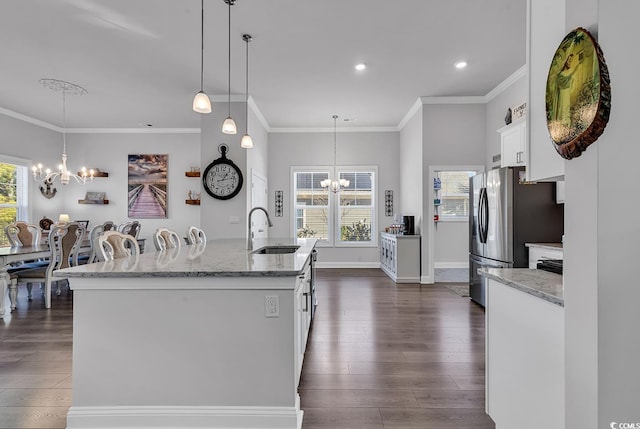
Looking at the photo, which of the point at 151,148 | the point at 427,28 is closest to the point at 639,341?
the point at 427,28

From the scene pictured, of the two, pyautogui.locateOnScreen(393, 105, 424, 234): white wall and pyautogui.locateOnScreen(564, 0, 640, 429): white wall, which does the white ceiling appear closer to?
pyautogui.locateOnScreen(393, 105, 424, 234): white wall

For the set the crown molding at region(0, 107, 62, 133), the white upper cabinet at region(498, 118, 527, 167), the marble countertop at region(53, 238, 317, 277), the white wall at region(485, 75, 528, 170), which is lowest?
the marble countertop at region(53, 238, 317, 277)

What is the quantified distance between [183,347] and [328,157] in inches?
249

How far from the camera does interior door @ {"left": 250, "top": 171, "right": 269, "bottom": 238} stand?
610 cm

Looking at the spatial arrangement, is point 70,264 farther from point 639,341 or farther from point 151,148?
point 639,341

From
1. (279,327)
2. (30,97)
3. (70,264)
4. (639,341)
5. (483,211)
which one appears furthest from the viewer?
(30,97)

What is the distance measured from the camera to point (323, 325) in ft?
11.9

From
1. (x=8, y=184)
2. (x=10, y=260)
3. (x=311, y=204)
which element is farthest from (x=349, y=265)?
(x=8, y=184)

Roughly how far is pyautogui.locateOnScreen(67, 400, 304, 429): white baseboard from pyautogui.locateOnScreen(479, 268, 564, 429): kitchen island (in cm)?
106

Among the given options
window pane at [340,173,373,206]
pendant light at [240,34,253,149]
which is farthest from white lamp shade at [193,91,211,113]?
window pane at [340,173,373,206]

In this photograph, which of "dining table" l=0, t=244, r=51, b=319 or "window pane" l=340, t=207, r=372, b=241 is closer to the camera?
"dining table" l=0, t=244, r=51, b=319

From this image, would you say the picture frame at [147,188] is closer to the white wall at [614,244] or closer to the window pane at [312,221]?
the window pane at [312,221]

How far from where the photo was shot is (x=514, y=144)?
400 centimetres

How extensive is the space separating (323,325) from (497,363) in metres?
2.17
